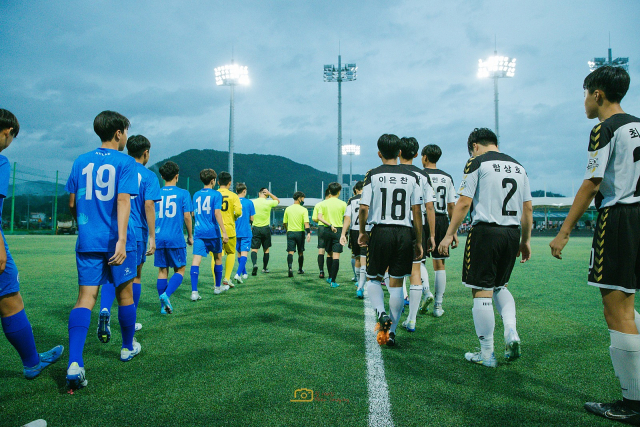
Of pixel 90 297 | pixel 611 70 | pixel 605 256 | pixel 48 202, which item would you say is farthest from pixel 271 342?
pixel 48 202

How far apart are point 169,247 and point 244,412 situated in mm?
3541

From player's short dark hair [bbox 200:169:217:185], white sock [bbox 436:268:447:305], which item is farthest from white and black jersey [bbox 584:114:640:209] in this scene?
player's short dark hair [bbox 200:169:217:185]

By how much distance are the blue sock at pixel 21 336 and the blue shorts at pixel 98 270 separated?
1.56 feet

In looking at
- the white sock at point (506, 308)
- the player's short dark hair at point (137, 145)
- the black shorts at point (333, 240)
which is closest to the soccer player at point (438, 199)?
the white sock at point (506, 308)

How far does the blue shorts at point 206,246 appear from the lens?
264 inches

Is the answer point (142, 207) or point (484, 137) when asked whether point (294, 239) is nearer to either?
point (142, 207)

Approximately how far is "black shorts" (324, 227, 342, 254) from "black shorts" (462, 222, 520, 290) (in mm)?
5081

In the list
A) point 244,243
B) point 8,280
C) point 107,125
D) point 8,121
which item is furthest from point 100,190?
point 244,243

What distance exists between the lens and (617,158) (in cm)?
243

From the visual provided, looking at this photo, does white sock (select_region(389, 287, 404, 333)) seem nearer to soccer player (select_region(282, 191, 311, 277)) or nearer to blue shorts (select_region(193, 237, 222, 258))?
blue shorts (select_region(193, 237, 222, 258))

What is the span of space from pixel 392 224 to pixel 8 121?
3377 mm

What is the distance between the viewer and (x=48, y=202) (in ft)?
100

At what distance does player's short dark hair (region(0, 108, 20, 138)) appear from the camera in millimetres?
2779

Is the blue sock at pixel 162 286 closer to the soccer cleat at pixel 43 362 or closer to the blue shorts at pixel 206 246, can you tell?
the blue shorts at pixel 206 246
